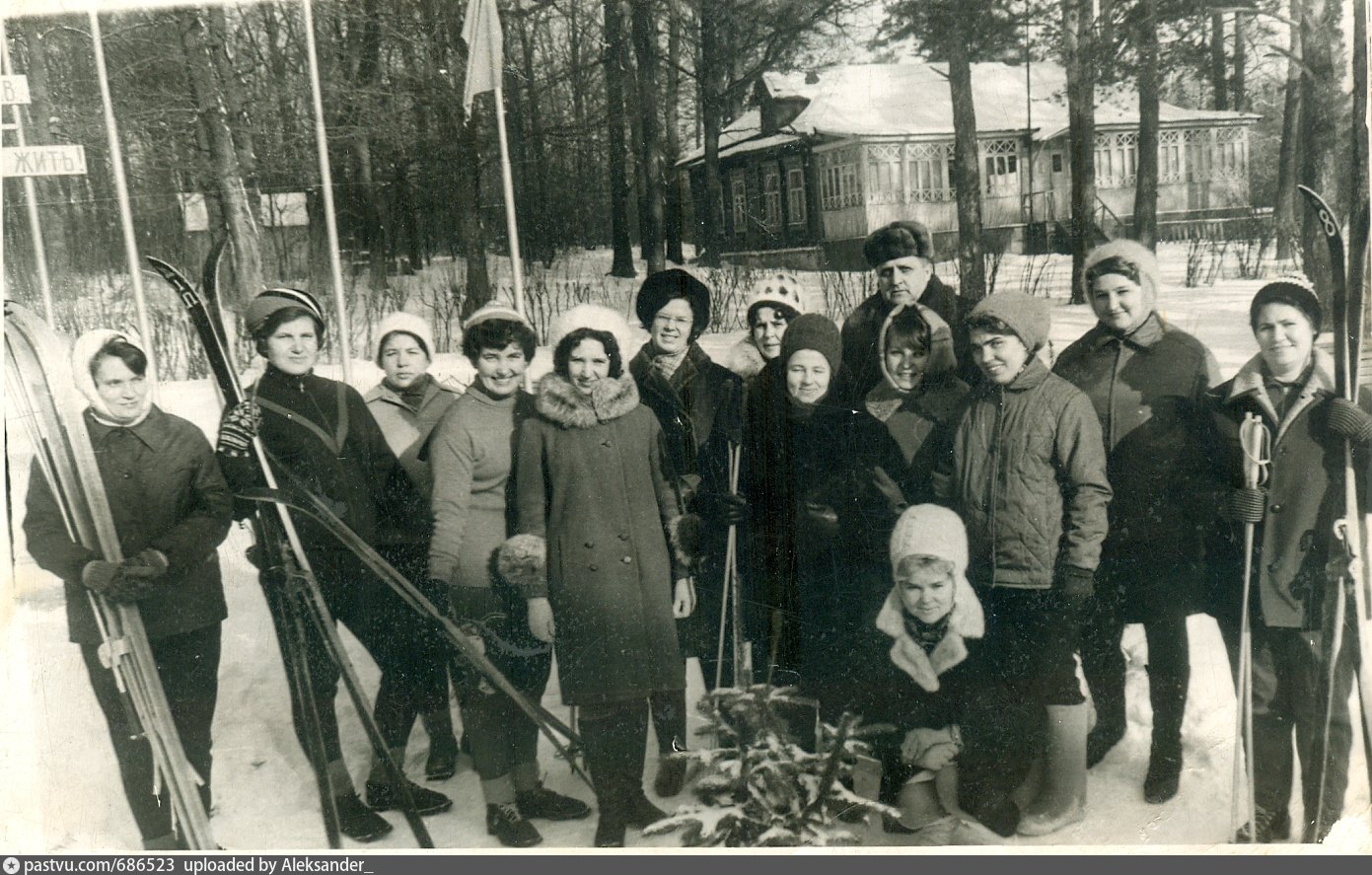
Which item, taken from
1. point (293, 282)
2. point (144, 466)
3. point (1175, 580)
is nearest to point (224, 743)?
point (144, 466)

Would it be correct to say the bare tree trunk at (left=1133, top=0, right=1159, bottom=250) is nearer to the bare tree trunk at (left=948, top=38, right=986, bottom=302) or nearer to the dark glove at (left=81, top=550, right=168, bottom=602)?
the bare tree trunk at (left=948, top=38, right=986, bottom=302)

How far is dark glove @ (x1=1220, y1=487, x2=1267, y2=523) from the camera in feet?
11.3

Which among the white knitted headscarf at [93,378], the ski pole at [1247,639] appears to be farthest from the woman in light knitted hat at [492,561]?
the ski pole at [1247,639]

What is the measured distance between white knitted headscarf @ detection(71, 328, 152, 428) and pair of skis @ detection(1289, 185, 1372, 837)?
A: 13.0 ft

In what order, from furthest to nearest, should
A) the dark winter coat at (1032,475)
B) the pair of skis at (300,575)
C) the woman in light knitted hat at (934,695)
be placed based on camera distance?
the pair of skis at (300,575) → the woman in light knitted hat at (934,695) → the dark winter coat at (1032,475)

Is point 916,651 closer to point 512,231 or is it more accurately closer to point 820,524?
point 820,524

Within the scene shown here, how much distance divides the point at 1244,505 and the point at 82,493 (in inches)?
154

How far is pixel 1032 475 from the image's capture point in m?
3.42

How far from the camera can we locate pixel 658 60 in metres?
3.59

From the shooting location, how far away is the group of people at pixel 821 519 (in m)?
3.46

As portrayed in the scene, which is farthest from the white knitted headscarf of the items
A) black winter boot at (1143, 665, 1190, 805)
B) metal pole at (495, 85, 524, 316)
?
black winter boot at (1143, 665, 1190, 805)

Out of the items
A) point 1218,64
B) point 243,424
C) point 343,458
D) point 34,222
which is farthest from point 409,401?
point 1218,64

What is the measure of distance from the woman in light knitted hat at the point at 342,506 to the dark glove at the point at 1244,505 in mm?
2614

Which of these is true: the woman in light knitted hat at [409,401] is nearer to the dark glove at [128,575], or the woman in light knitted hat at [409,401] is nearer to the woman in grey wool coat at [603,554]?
the woman in grey wool coat at [603,554]
